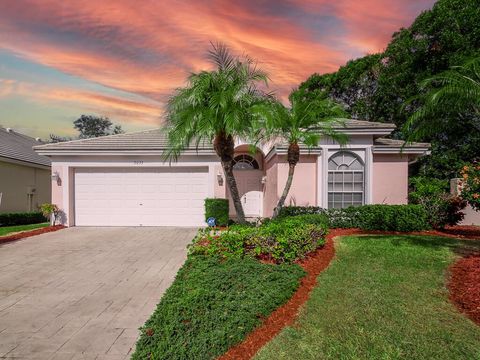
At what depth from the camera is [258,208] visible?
15086 mm

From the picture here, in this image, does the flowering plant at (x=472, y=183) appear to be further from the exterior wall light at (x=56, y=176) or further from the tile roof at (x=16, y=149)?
the tile roof at (x=16, y=149)

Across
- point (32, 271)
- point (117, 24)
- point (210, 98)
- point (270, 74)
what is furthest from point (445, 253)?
point (117, 24)

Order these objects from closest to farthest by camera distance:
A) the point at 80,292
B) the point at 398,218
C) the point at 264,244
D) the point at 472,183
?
1. the point at 80,292
2. the point at 264,244
3. the point at 472,183
4. the point at 398,218

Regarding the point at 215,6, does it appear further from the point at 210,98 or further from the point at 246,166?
the point at 246,166

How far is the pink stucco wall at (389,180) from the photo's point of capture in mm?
11516

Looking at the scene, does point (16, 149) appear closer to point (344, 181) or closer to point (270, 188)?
point (270, 188)

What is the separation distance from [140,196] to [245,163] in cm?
570

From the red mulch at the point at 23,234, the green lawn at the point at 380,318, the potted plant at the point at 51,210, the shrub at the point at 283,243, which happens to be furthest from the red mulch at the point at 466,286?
the potted plant at the point at 51,210

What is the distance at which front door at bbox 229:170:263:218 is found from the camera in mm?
15109

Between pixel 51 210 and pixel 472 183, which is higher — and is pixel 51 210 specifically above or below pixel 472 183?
below

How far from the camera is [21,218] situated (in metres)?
15.7

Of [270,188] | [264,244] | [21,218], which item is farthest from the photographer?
[21,218]

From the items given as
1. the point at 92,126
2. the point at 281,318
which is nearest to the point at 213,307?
the point at 281,318

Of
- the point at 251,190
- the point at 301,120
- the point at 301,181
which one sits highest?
the point at 301,120
